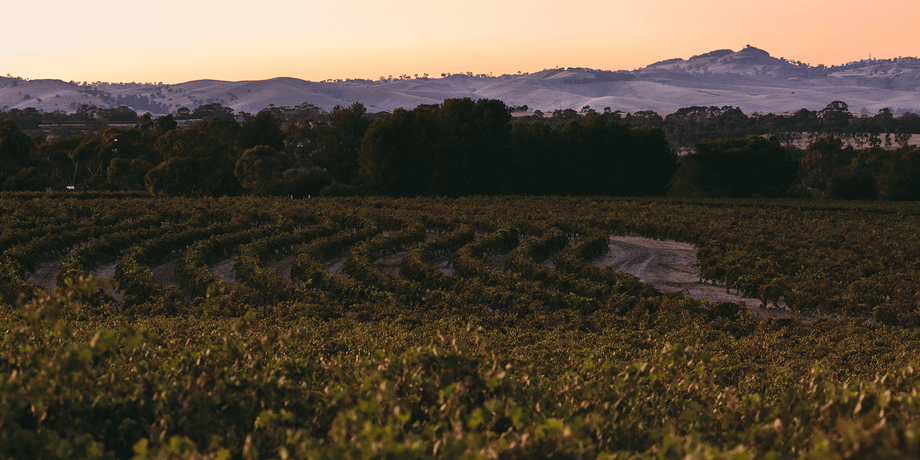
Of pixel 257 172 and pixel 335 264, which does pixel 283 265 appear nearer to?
pixel 335 264

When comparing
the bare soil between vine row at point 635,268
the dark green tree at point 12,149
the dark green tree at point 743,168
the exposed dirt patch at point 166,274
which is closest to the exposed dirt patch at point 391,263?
the bare soil between vine row at point 635,268

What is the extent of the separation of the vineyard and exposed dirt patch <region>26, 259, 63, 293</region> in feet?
1.30

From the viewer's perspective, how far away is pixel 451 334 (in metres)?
13.1

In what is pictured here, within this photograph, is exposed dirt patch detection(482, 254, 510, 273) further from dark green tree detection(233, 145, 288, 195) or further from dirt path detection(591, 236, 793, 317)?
dark green tree detection(233, 145, 288, 195)

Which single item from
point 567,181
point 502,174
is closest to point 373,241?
point 502,174

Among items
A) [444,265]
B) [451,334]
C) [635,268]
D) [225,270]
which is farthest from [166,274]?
[635,268]

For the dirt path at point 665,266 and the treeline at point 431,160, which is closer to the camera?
the dirt path at point 665,266

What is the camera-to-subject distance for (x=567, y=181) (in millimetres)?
73812

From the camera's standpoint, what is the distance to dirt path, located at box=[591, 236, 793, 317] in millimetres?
25312

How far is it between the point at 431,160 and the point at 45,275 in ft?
142

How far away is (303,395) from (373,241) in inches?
1004

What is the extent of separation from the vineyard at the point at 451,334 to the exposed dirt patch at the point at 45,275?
0.40 meters

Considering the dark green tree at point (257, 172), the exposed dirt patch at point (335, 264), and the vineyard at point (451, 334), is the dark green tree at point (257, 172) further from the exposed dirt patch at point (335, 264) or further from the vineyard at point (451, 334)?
the exposed dirt patch at point (335, 264)

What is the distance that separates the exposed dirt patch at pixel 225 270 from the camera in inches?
1080
